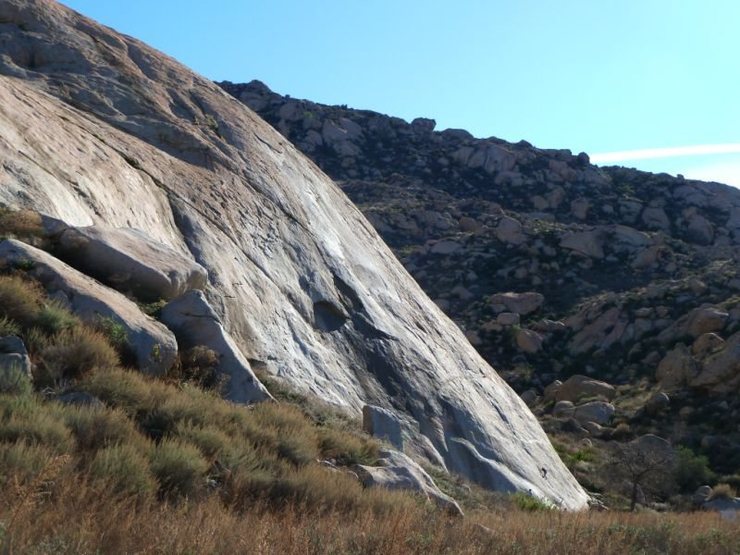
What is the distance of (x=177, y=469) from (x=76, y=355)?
1835 mm

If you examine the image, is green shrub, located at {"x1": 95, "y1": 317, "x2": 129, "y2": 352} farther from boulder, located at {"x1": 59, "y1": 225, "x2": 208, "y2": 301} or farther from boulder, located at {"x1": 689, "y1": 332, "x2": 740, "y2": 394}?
boulder, located at {"x1": 689, "y1": 332, "x2": 740, "y2": 394}

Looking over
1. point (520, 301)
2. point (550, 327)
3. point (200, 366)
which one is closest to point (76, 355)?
point (200, 366)

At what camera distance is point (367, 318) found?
12516 mm

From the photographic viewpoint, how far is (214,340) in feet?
29.5

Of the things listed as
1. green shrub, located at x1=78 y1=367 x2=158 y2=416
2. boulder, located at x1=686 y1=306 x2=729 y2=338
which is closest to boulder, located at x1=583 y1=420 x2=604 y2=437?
boulder, located at x1=686 y1=306 x2=729 y2=338

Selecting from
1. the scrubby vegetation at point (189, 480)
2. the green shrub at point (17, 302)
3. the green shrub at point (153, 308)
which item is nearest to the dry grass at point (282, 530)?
the scrubby vegetation at point (189, 480)

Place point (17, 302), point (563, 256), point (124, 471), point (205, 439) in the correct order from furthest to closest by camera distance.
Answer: point (563, 256) < point (17, 302) < point (205, 439) < point (124, 471)

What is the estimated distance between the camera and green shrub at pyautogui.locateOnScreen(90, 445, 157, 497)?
5.59 metres

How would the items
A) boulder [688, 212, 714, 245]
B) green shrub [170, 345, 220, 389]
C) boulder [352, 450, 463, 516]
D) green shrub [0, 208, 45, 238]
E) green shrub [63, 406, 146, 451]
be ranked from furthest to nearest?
boulder [688, 212, 714, 245] → green shrub [0, 208, 45, 238] → green shrub [170, 345, 220, 389] → boulder [352, 450, 463, 516] → green shrub [63, 406, 146, 451]

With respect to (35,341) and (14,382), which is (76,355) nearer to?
(35,341)

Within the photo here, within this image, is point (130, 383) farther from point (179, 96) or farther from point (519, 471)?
point (179, 96)

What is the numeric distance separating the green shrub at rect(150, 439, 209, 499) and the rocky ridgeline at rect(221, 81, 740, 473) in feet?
68.4

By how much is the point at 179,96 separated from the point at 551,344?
25137 mm

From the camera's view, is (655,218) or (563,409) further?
(655,218)
